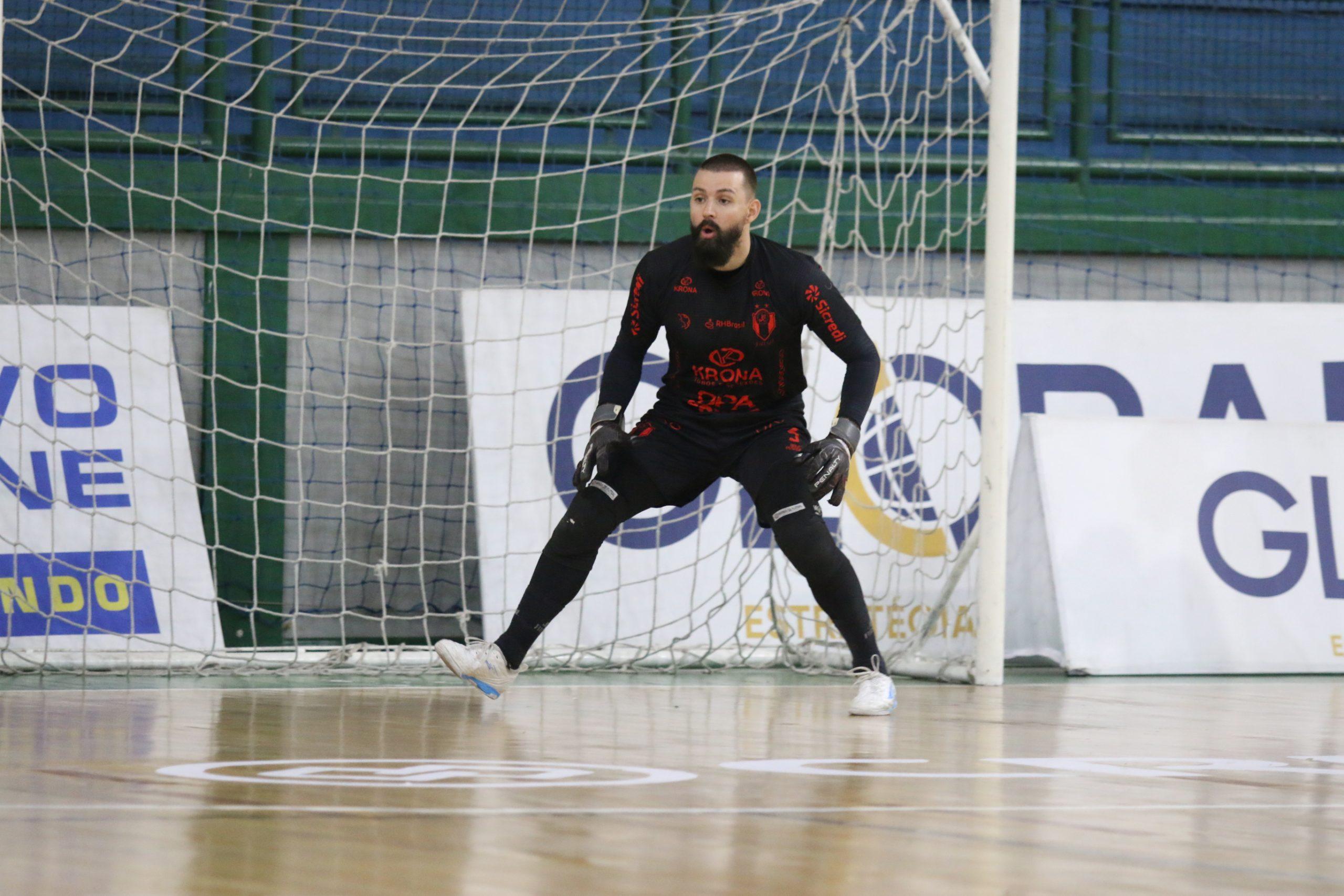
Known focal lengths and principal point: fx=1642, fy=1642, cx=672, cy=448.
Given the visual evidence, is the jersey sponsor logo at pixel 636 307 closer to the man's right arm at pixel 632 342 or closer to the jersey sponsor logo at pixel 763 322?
the man's right arm at pixel 632 342

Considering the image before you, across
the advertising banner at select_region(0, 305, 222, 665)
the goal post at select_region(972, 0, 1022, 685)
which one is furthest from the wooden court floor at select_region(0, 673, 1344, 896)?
the advertising banner at select_region(0, 305, 222, 665)

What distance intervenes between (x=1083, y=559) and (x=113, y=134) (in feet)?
16.4

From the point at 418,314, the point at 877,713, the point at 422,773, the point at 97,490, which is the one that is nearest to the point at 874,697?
the point at 877,713

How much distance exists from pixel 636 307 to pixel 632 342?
12 cm

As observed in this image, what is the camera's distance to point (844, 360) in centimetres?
497

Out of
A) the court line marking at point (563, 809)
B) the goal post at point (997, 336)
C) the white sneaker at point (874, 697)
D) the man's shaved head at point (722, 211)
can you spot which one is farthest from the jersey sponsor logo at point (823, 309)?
the court line marking at point (563, 809)

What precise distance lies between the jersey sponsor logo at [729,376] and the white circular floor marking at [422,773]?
1.74 m

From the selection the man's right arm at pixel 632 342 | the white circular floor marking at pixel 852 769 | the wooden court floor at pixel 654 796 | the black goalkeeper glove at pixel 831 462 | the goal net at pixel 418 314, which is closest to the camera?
the wooden court floor at pixel 654 796

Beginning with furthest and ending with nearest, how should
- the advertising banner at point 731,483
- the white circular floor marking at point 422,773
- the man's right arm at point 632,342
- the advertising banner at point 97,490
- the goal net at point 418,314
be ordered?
the advertising banner at point 731,483
the goal net at point 418,314
the advertising banner at point 97,490
the man's right arm at point 632,342
the white circular floor marking at point 422,773

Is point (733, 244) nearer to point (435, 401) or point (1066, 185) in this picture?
point (435, 401)

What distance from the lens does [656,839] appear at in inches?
98.2

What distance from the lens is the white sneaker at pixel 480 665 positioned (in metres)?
5.01

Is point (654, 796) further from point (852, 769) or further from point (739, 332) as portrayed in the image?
point (739, 332)

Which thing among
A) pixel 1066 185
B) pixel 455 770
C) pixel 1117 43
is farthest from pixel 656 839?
pixel 1117 43
